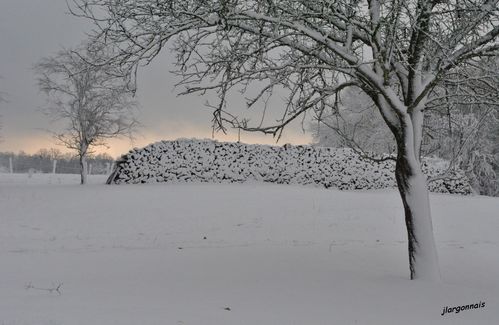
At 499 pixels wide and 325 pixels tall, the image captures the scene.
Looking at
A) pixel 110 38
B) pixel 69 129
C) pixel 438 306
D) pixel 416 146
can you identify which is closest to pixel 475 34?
pixel 416 146

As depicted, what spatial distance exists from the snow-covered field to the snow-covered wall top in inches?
44.6

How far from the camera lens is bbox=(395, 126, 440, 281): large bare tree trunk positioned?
5430 mm

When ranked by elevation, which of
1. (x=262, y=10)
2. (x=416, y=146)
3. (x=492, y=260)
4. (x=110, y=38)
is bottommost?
(x=492, y=260)

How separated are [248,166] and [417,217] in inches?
452

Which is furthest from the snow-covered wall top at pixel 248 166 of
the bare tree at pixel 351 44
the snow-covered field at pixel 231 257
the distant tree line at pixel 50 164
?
the distant tree line at pixel 50 164

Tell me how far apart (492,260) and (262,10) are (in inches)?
250

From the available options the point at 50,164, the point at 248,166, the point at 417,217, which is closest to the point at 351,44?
the point at 417,217

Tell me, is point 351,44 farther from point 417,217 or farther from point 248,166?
point 248,166

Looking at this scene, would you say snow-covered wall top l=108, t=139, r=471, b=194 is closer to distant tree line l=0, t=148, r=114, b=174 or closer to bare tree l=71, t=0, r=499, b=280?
bare tree l=71, t=0, r=499, b=280

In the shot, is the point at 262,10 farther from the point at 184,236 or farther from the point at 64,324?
the point at 184,236

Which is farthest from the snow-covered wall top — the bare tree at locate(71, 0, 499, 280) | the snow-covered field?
the bare tree at locate(71, 0, 499, 280)

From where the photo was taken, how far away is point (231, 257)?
23.7 feet

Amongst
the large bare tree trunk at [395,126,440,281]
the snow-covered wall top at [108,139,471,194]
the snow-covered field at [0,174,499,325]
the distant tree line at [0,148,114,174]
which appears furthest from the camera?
the distant tree line at [0,148,114,174]

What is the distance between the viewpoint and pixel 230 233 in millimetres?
10453
